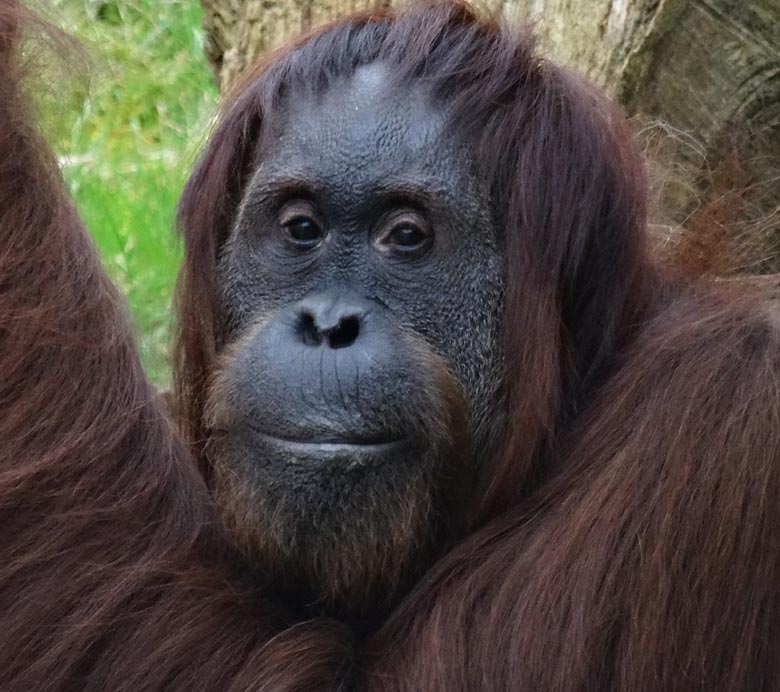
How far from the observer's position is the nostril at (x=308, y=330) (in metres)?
2.62

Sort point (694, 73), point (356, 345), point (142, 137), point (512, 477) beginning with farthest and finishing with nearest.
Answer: point (142, 137)
point (694, 73)
point (512, 477)
point (356, 345)

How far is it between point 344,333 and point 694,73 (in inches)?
58.5

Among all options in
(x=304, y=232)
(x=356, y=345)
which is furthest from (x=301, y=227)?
(x=356, y=345)

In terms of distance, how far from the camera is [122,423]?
2.77 metres

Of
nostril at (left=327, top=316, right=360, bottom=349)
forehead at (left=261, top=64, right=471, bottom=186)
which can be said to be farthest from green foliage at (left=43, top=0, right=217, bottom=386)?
nostril at (left=327, top=316, right=360, bottom=349)

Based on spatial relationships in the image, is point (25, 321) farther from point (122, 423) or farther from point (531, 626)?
point (531, 626)

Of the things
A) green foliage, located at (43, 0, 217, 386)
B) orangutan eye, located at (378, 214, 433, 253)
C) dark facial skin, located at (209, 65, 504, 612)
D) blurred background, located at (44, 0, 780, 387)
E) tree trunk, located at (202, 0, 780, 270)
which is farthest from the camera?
green foliage, located at (43, 0, 217, 386)

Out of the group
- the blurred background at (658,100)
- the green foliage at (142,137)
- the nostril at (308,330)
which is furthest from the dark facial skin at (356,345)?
the green foliage at (142,137)

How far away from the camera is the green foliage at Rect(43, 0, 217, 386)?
499 centimetres

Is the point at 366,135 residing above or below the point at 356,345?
above

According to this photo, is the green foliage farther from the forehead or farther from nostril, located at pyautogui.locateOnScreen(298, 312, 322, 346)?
nostril, located at pyautogui.locateOnScreen(298, 312, 322, 346)

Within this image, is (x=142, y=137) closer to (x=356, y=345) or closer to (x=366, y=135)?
(x=366, y=135)

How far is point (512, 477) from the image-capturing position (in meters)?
2.73

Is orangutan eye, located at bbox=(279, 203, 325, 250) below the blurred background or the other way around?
below
